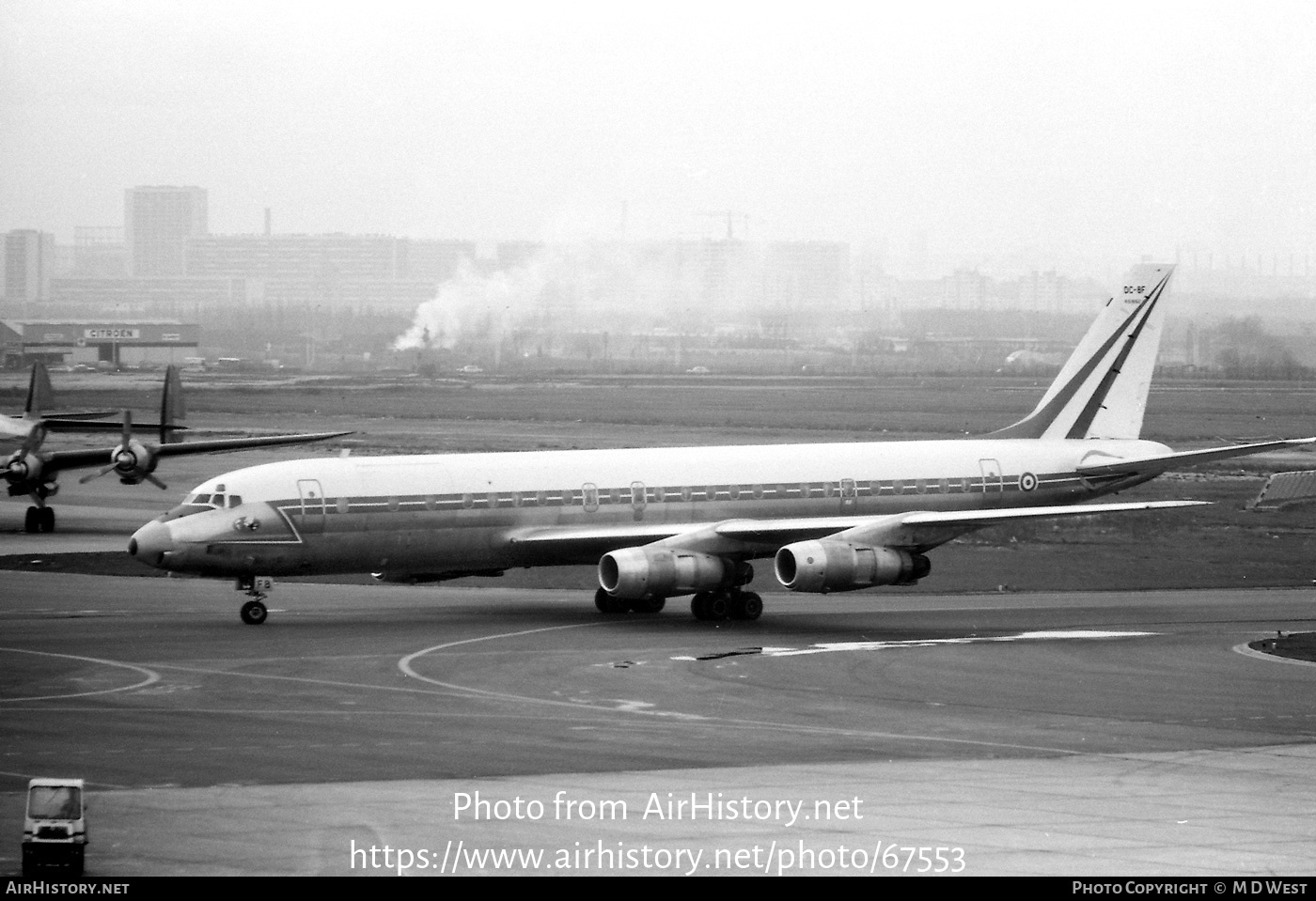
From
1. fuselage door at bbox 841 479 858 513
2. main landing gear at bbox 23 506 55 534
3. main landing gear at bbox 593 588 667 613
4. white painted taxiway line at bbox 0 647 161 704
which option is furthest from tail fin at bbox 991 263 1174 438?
main landing gear at bbox 23 506 55 534

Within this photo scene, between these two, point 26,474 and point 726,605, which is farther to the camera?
point 26,474

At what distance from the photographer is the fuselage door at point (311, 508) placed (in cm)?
3900

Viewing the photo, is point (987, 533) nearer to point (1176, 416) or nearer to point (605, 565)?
point (605, 565)

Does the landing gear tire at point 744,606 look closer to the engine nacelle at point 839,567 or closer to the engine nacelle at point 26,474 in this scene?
the engine nacelle at point 839,567

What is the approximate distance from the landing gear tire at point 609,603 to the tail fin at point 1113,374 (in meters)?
12.9

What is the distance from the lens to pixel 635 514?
42.4 metres

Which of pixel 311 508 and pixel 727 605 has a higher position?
pixel 311 508

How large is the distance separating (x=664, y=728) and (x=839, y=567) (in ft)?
43.7

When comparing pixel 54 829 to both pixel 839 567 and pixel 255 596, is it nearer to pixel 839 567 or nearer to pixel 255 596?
pixel 255 596

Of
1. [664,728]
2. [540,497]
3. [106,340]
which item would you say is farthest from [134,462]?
[106,340]

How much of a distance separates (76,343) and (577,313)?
3924cm

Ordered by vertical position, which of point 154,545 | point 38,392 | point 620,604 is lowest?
point 620,604

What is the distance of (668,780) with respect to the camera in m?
22.2
